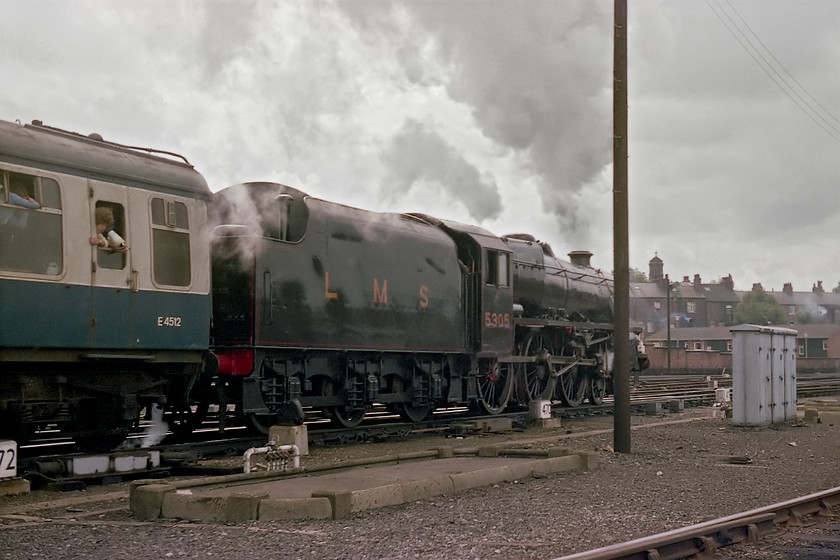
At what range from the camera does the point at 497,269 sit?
18.1m

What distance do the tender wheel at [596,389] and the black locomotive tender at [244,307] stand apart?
3.70 meters

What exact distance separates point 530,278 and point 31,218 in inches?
501

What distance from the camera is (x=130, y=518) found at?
25.6 ft

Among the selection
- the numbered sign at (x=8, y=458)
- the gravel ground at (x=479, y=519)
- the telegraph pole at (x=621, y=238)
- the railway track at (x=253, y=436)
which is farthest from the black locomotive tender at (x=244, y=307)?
the telegraph pole at (x=621, y=238)

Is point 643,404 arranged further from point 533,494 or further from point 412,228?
point 533,494

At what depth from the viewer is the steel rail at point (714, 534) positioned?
6012 mm

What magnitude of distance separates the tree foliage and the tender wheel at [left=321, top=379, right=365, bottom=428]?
120m

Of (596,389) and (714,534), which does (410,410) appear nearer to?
(596,389)

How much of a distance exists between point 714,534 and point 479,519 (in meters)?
1.81

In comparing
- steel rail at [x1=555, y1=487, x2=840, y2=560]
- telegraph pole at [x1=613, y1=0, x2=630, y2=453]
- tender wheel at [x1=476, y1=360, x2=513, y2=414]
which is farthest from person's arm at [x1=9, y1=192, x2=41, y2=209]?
tender wheel at [x1=476, y1=360, x2=513, y2=414]

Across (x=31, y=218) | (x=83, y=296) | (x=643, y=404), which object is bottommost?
(x=643, y=404)

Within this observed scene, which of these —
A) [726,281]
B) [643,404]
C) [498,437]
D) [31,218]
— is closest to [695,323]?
[726,281]

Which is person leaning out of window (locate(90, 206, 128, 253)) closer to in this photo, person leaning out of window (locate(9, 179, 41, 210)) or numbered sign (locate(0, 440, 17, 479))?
person leaning out of window (locate(9, 179, 41, 210))

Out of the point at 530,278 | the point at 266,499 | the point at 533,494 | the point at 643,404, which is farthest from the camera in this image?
the point at 643,404
